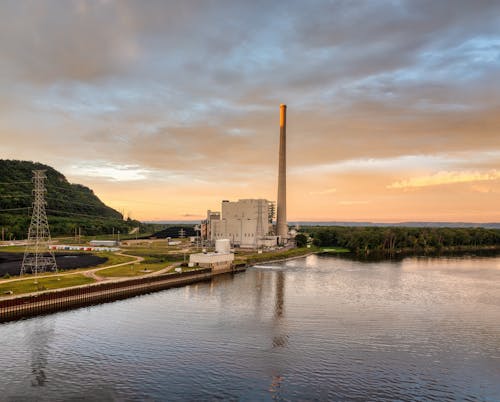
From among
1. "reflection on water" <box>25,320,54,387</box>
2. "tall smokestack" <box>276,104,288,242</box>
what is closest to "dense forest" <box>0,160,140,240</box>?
"tall smokestack" <box>276,104,288,242</box>

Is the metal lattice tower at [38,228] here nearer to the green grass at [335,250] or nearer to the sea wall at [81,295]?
the sea wall at [81,295]

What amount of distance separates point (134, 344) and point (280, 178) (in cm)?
9668

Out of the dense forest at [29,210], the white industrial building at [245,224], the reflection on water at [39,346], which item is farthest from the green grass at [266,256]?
the dense forest at [29,210]

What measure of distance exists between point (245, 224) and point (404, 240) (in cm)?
5811

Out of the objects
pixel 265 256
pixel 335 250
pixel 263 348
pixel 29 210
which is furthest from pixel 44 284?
pixel 29 210

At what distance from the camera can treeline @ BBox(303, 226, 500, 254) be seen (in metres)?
134

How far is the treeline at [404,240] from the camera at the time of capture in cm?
13425

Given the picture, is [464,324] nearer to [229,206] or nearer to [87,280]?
[87,280]

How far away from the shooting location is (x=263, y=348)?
3262 cm

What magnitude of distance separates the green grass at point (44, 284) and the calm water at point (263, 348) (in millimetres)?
7391

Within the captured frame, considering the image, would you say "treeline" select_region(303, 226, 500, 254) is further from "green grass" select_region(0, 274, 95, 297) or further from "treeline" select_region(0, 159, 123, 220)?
"treeline" select_region(0, 159, 123, 220)

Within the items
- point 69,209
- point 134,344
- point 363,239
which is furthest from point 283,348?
point 69,209

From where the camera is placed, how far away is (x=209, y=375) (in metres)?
27.3

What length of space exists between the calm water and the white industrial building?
64.5 m
